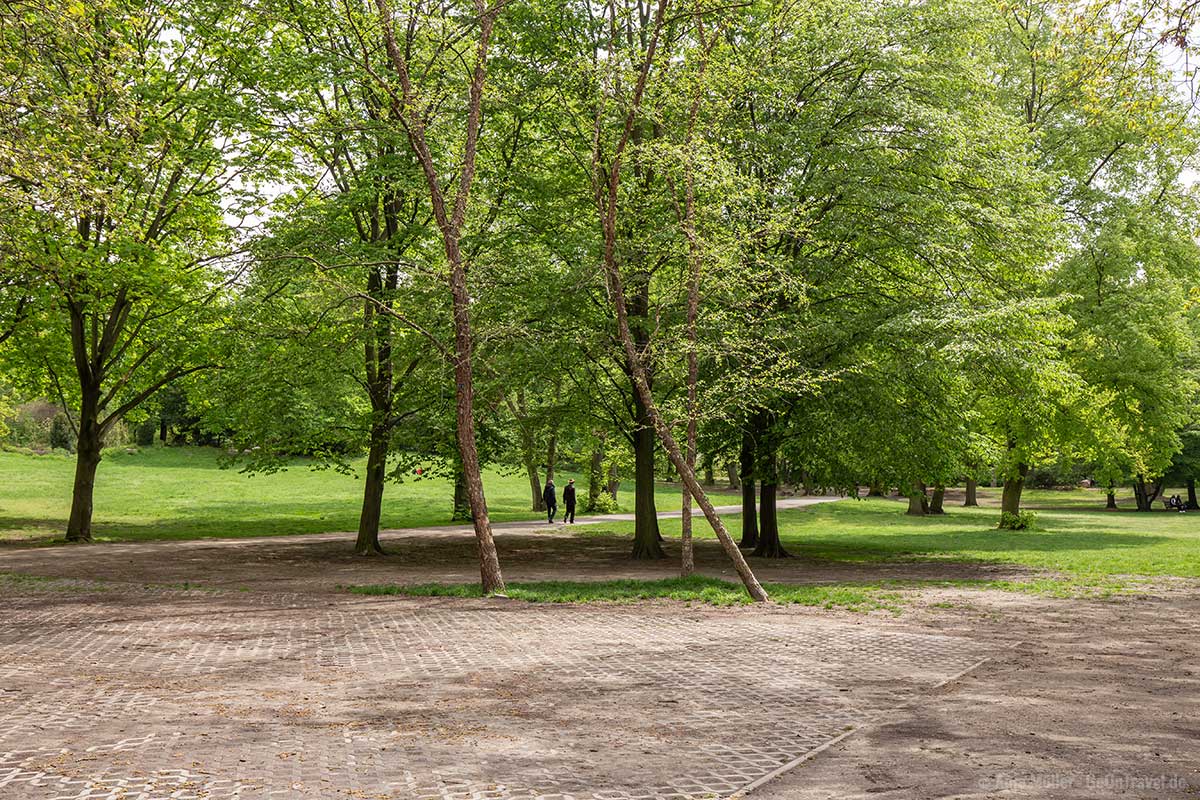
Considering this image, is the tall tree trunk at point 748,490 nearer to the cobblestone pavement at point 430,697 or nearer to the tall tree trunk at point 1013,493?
the cobblestone pavement at point 430,697

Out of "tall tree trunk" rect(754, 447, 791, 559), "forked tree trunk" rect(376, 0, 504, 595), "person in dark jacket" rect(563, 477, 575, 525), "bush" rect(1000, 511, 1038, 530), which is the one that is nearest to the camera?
"forked tree trunk" rect(376, 0, 504, 595)

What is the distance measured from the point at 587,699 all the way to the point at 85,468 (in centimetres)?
2303

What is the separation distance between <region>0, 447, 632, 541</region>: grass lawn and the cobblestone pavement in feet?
44.8

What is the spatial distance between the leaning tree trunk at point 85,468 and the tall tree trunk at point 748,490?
58.9 ft

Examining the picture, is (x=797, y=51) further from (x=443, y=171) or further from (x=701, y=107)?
(x=443, y=171)

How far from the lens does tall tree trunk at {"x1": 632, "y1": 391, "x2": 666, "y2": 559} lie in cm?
2358

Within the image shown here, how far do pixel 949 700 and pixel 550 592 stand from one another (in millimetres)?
9025

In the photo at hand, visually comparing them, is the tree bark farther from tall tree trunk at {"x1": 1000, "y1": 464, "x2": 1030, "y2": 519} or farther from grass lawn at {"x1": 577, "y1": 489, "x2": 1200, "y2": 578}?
tall tree trunk at {"x1": 1000, "y1": 464, "x2": 1030, "y2": 519}

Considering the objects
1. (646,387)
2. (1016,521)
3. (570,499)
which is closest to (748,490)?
(646,387)

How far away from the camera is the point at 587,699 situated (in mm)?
8078

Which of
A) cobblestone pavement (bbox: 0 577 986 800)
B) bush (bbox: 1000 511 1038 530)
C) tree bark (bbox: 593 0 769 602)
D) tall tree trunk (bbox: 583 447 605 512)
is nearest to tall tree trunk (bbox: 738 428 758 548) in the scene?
tree bark (bbox: 593 0 769 602)

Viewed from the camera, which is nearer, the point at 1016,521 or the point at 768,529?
the point at 768,529

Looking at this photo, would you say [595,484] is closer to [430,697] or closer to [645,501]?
[645,501]

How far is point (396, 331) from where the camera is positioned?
2134cm
